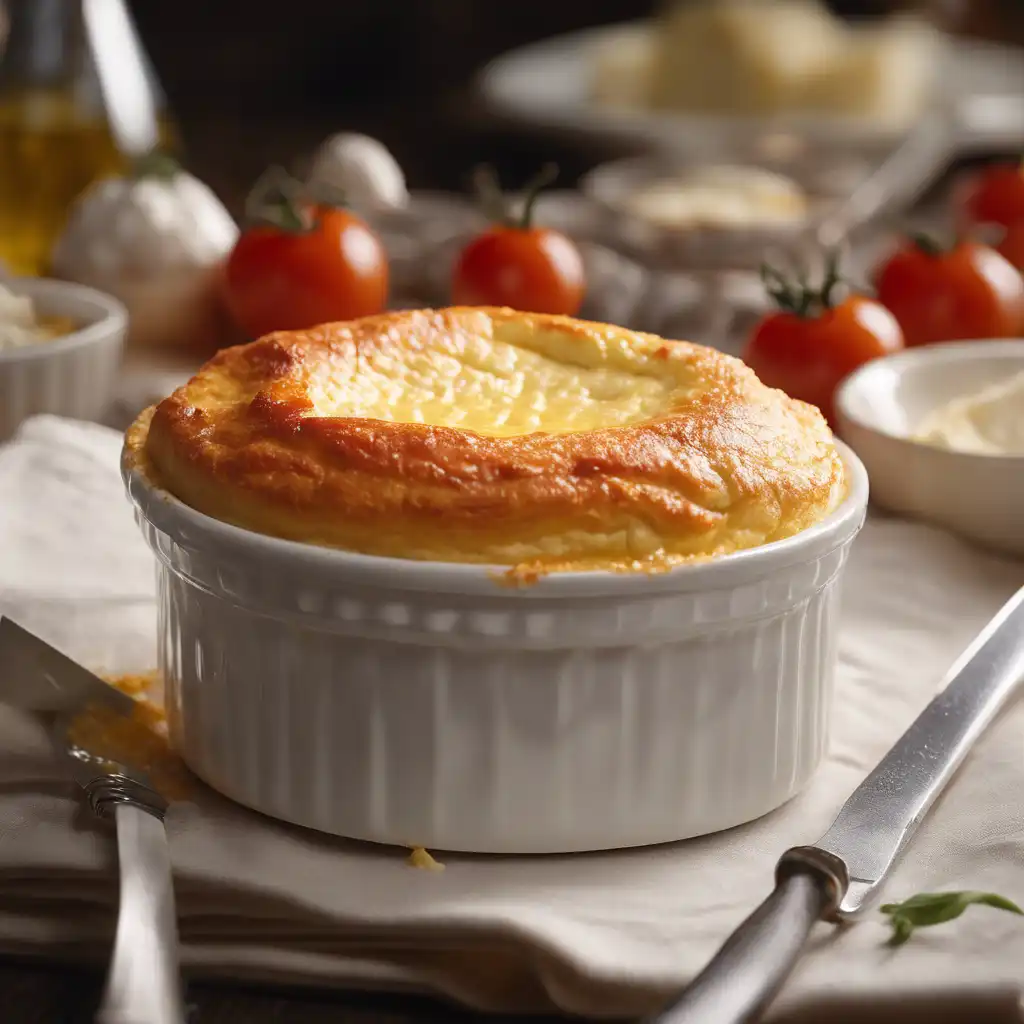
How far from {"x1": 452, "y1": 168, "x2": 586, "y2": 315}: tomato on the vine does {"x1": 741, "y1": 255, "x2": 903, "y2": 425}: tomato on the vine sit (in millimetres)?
519

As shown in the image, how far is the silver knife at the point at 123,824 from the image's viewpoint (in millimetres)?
1240

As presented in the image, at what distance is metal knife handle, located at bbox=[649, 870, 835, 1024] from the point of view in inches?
48.5

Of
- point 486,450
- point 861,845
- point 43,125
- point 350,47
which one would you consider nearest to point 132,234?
point 43,125

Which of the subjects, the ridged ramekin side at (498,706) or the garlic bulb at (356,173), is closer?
the ridged ramekin side at (498,706)

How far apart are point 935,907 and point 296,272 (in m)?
2.20

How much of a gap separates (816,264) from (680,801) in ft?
8.05

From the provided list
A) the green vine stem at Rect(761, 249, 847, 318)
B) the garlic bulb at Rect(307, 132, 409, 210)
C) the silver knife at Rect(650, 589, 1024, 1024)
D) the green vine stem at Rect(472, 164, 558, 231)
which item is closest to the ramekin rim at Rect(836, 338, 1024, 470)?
the green vine stem at Rect(761, 249, 847, 318)

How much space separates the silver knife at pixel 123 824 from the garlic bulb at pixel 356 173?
2.34 meters

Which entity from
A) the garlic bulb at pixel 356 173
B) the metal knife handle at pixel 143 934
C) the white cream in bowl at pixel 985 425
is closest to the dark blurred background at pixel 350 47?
the garlic bulb at pixel 356 173

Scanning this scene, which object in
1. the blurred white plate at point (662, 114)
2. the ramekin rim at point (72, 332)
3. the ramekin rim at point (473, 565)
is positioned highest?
the ramekin rim at point (473, 565)

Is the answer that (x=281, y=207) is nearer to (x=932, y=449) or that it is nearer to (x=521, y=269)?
(x=521, y=269)

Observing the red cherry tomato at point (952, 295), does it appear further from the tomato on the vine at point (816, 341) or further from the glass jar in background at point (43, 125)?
the glass jar in background at point (43, 125)

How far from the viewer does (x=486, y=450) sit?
154cm

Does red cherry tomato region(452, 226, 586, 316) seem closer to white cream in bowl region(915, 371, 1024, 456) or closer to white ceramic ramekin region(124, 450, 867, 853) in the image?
white cream in bowl region(915, 371, 1024, 456)
